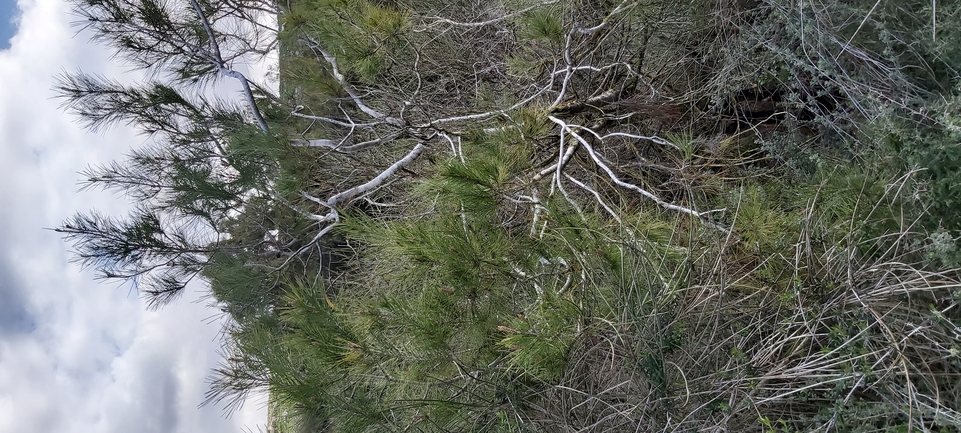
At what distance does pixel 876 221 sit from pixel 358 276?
5.56 feet

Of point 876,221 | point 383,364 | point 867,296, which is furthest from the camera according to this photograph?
point 383,364

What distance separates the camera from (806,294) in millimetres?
1132

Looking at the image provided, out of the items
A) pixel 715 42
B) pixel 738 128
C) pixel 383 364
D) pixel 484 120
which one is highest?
pixel 484 120

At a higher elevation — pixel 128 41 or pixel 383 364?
pixel 128 41

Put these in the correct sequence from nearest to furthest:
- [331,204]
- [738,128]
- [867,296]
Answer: [867,296]
[738,128]
[331,204]

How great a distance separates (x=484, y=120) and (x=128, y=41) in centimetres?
126

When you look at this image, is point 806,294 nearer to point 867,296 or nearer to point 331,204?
point 867,296

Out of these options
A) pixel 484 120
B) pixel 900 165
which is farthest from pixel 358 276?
pixel 900 165

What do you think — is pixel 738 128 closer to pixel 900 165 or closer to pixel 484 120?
pixel 900 165

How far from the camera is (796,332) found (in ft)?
3.58

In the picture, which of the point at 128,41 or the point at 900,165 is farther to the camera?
the point at 128,41

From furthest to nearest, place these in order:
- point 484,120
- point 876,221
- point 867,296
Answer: point 484,120, point 876,221, point 867,296

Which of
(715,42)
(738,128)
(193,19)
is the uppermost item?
(193,19)

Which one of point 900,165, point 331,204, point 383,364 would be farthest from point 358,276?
point 900,165
